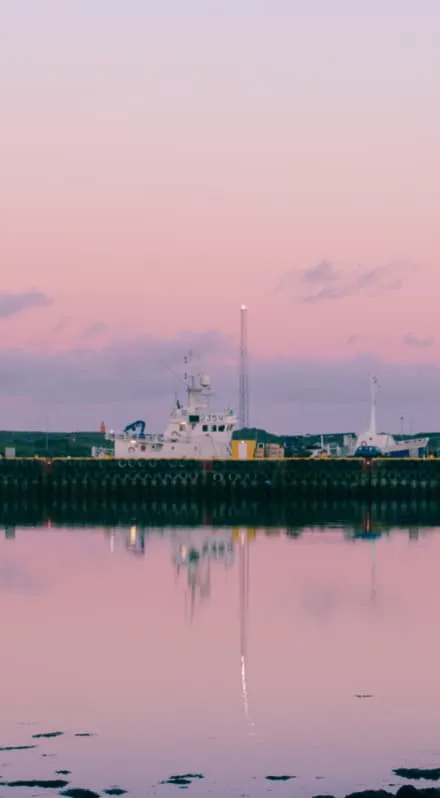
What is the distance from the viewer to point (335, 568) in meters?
66.5

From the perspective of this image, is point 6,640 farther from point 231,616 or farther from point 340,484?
point 340,484

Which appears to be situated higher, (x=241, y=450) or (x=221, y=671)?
(x=241, y=450)

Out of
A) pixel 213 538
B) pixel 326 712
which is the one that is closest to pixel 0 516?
pixel 213 538

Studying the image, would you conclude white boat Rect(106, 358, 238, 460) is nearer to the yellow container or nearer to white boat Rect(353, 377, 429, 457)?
the yellow container

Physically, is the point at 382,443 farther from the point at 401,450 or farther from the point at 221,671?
the point at 221,671

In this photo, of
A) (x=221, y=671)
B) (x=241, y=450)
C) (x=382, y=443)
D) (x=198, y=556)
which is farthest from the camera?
(x=382, y=443)

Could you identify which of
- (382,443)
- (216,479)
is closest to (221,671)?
(216,479)

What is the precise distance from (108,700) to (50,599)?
21336 mm

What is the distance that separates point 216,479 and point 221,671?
84.6 metres

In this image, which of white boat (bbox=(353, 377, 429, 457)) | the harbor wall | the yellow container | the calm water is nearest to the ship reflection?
the calm water

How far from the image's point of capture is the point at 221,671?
3838 cm

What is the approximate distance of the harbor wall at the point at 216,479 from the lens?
12269cm

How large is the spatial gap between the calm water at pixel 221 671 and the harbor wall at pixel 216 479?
52519mm

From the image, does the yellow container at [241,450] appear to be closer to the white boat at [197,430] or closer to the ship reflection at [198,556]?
the white boat at [197,430]
